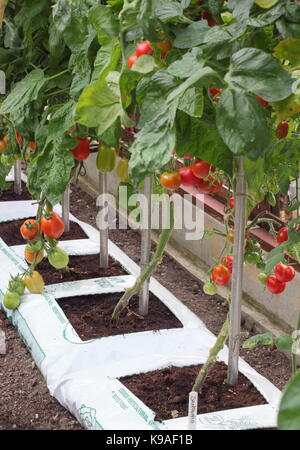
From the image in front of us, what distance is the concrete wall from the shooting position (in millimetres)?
2510

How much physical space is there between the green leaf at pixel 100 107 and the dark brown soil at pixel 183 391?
0.81m

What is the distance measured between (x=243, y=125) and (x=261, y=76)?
0.10 metres

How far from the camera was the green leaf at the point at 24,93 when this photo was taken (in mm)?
2051

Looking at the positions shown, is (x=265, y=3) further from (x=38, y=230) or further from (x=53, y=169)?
(x=38, y=230)

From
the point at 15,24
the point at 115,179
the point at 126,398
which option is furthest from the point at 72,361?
the point at 115,179

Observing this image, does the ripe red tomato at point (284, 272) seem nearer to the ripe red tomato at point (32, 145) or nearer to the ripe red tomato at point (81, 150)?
the ripe red tomato at point (81, 150)

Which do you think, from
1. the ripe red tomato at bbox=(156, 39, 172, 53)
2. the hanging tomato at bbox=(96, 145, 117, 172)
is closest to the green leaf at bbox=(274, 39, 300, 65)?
the ripe red tomato at bbox=(156, 39, 172, 53)

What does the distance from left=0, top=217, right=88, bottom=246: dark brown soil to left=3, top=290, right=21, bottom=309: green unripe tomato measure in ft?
1.85

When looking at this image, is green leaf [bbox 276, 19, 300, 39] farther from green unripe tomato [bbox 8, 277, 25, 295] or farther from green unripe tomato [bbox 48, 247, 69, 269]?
green unripe tomato [bbox 8, 277, 25, 295]

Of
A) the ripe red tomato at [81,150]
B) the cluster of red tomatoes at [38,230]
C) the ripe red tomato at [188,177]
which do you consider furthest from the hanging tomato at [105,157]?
the ripe red tomato at [188,177]

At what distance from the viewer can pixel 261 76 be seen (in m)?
1.13

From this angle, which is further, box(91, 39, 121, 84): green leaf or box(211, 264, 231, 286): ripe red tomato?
box(211, 264, 231, 286): ripe red tomato

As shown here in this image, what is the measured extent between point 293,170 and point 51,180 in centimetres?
66
